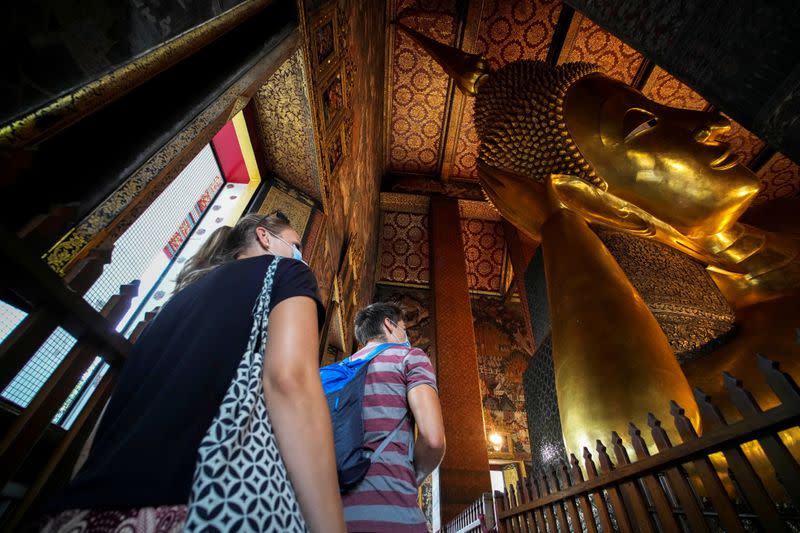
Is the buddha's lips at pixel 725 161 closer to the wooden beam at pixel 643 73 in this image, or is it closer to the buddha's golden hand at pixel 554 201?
the buddha's golden hand at pixel 554 201

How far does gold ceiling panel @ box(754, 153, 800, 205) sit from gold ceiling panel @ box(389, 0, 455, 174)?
17.6 feet

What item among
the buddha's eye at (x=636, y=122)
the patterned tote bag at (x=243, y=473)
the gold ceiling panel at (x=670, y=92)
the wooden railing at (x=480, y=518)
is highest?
the gold ceiling panel at (x=670, y=92)

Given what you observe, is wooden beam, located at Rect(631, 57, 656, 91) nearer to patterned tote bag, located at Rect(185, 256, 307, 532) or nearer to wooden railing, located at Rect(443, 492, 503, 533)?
wooden railing, located at Rect(443, 492, 503, 533)

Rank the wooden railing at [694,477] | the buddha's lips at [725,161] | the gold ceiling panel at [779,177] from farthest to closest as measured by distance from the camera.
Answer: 1. the gold ceiling panel at [779,177]
2. the buddha's lips at [725,161]
3. the wooden railing at [694,477]

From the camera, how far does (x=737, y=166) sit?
2029 millimetres

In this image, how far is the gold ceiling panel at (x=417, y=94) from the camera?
503 centimetres

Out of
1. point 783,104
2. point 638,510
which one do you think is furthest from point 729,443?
point 783,104

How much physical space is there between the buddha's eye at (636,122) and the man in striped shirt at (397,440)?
198 cm

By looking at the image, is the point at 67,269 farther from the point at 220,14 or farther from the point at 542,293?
the point at 542,293

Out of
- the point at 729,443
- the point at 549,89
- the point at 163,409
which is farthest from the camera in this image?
the point at 549,89

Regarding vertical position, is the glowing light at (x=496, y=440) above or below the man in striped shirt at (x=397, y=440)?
above

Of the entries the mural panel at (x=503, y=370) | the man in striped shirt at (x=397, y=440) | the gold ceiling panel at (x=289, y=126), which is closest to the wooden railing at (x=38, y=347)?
the man in striped shirt at (x=397, y=440)

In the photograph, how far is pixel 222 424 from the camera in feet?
1.61

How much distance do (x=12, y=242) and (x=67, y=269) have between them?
24 cm
